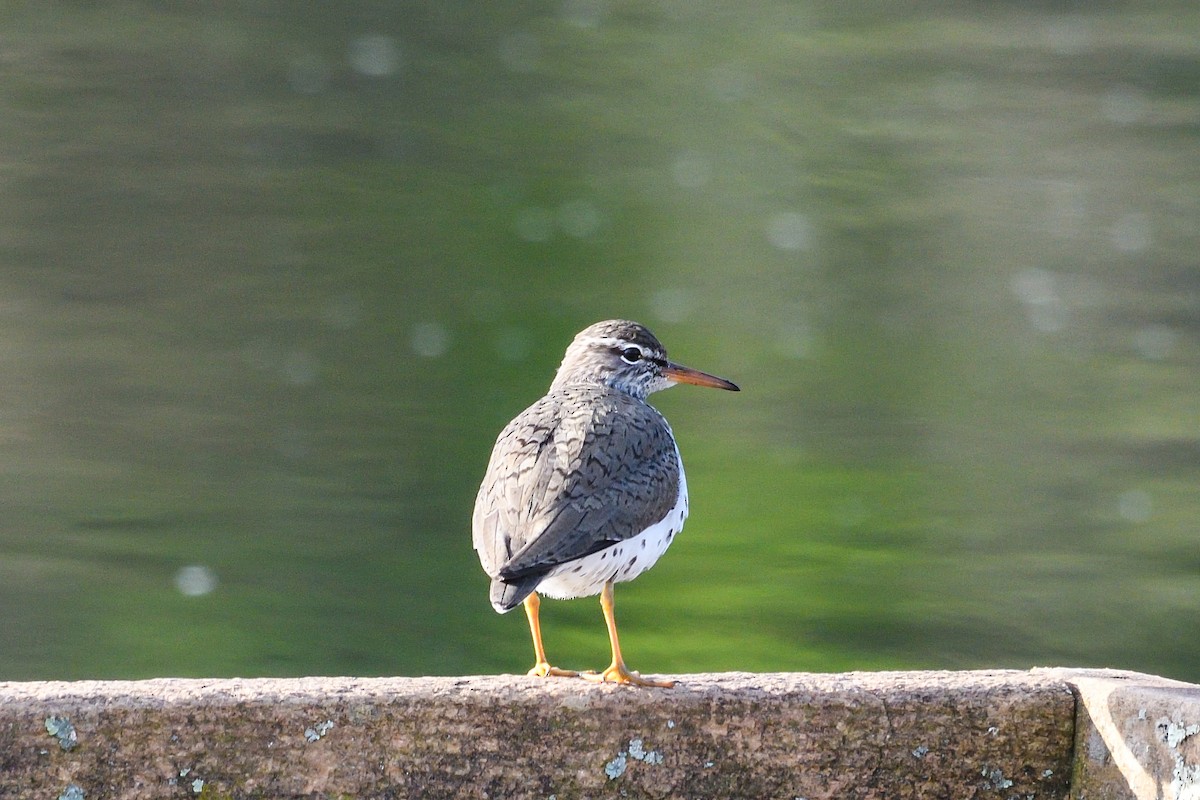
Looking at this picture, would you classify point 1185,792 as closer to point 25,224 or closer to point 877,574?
point 877,574

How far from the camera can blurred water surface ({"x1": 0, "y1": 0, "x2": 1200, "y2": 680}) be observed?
5059mm

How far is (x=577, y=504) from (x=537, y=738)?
0.61 m

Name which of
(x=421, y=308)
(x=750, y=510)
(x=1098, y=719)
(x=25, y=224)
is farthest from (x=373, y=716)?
(x=25, y=224)

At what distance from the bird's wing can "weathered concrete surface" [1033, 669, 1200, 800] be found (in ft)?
2.46

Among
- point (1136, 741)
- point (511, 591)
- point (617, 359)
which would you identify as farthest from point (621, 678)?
point (617, 359)

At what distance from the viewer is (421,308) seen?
6.52 metres

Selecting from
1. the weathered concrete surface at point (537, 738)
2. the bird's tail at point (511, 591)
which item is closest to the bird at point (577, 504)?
the bird's tail at point (511, 591)

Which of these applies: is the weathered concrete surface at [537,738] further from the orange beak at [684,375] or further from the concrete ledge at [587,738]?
the orange beak at [684,375]

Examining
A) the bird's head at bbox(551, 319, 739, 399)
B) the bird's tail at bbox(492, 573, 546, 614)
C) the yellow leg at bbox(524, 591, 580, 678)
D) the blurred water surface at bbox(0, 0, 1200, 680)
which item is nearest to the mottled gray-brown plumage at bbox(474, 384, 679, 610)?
the bird's tail at bbox(492, 573, 546, 614)

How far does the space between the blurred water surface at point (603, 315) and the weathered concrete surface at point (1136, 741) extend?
2.93m

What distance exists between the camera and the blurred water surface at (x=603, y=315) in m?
5.06

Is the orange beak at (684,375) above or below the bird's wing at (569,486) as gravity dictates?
below

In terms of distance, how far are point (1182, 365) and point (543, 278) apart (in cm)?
264

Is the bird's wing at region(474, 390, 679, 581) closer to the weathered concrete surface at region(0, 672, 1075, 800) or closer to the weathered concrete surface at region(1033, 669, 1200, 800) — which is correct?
the weathered concrete surface at region(0, 672, 1075, 800)
